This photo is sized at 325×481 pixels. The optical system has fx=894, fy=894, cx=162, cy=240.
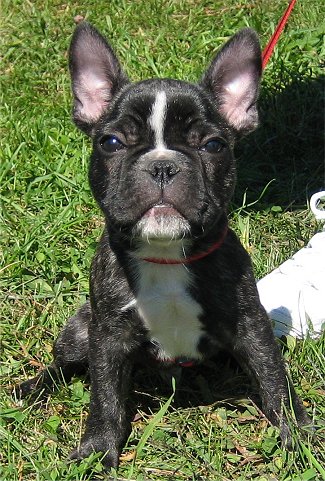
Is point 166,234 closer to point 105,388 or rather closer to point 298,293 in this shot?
point 105,388

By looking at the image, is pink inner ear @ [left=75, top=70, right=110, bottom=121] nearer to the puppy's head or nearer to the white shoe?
the puppy's head

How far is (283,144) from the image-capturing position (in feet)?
21.4

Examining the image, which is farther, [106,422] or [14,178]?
[14,178]

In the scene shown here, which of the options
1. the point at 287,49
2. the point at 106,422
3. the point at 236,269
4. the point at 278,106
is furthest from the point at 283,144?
the point at 106,422

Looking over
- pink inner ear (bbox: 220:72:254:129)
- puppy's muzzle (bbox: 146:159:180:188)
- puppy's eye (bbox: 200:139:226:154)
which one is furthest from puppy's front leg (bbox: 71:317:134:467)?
Answer: pink inner ear (bbox: 220:72:254:129)

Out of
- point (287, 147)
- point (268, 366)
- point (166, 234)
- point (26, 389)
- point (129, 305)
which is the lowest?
point (26, 389)

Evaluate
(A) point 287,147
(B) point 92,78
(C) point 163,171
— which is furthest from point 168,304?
(A) point 287,147

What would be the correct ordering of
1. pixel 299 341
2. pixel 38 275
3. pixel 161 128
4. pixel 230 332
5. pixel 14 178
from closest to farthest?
pixel 161 128
pixel 230 332
pixel 299 341
pixel 38 275
pixel 14 178

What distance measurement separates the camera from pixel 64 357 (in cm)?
470

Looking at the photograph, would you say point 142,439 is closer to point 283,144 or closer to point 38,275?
point 38,275

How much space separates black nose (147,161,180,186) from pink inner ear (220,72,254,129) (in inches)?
31.2

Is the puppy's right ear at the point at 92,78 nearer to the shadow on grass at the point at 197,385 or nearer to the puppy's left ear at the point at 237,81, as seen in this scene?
the puppy's left ear at the point at 237,81

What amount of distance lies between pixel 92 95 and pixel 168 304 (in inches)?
43.9

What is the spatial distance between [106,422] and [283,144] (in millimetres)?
3023
